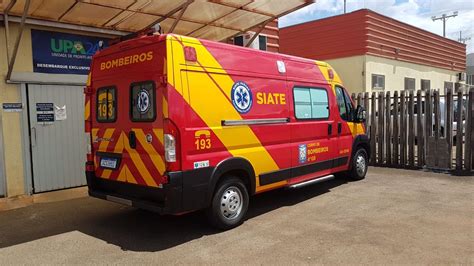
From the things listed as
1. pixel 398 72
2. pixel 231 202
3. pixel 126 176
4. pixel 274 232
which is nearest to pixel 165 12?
pixel 126 176

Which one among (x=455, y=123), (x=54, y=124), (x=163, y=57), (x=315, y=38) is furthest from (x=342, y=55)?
(x=163, y=57)

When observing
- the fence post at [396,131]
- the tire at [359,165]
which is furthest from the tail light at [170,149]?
the fence post at [396,131]

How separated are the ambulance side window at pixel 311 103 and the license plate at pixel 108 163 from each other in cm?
297

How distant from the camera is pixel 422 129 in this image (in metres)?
9.89

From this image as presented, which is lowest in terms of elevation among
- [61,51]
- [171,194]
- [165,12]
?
[171,194]

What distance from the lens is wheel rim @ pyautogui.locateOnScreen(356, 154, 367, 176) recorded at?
8.73 m

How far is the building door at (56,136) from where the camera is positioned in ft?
25.4

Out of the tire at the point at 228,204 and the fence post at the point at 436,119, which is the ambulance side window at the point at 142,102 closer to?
the tire at the point at 228,204

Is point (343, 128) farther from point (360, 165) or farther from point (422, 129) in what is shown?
point (422, 129)

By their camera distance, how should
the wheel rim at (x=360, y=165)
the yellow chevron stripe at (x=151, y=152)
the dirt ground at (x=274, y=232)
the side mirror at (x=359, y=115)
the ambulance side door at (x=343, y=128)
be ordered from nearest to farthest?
the dirt ground at (x=274, y=232) → the yellow chevron stripe at (x=151, y=152) → the ambulance side door at (x=343, y=128) → the side mirror at (x=359, y=115) → the wheel rim at (x=360, y=165)

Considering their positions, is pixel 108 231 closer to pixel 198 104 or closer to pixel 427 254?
pixel 198 104

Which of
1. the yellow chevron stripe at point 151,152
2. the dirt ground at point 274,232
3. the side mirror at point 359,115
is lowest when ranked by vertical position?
the dirt ground at point 274,232

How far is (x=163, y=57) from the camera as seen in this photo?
194 inches

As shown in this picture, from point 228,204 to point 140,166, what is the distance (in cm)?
128
